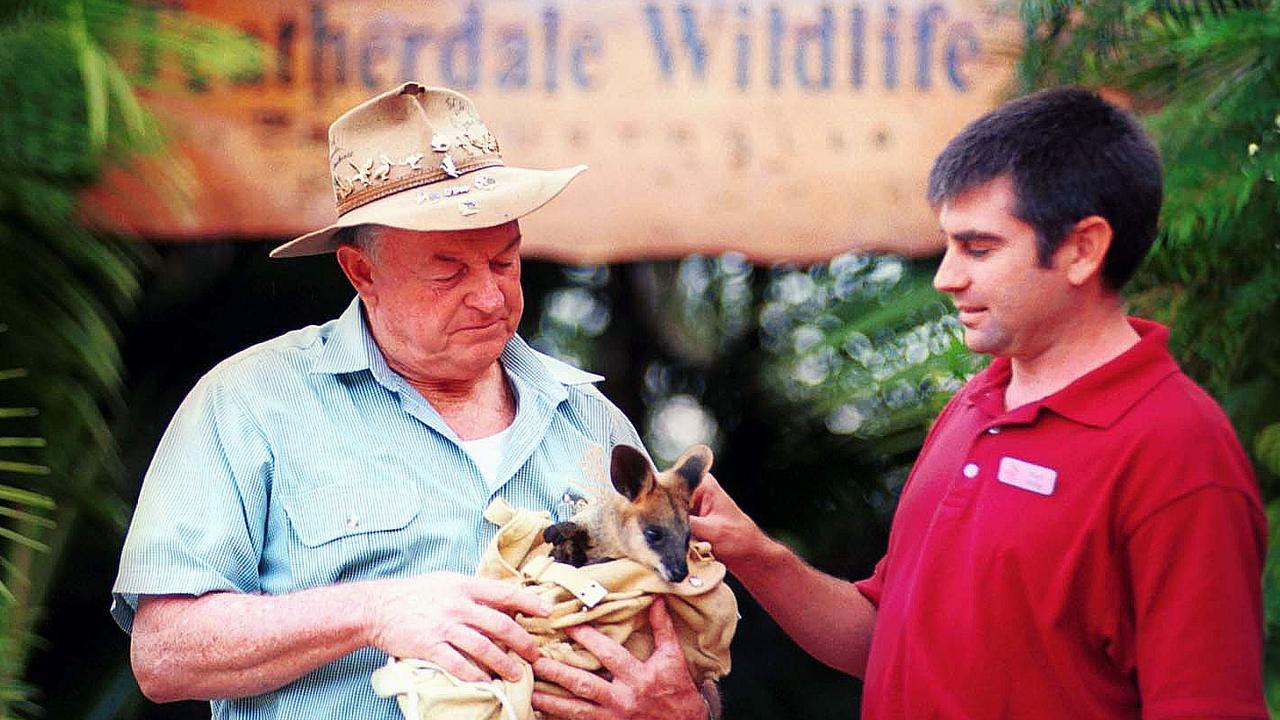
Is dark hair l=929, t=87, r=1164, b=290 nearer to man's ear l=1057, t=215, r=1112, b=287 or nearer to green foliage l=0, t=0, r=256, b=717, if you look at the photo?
man's ear l=1057, t=215, r=1112, b=287

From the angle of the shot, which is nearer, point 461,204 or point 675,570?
point 675,570

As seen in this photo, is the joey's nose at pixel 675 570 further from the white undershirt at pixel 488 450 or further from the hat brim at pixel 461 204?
the hat brim at pixel 461 204

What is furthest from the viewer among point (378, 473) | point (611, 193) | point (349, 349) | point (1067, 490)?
point (611, 193)

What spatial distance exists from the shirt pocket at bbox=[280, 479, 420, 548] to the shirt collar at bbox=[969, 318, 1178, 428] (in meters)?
0.94

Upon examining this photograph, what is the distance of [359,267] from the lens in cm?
244

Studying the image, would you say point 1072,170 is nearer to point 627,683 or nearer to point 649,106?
point 627,683

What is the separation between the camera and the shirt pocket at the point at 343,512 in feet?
7.28

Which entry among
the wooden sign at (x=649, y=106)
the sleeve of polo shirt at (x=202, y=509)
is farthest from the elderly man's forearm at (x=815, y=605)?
the wooden sign at (x=649, y=106)

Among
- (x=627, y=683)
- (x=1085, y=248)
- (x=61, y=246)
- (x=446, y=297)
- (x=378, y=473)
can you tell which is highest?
(x=1085, y=248)

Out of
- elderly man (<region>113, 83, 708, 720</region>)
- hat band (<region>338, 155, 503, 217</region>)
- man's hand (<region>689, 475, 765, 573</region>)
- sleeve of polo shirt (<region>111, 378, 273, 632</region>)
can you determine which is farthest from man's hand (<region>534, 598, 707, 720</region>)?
hat band (<region>338, 155, 503, 217</region>)

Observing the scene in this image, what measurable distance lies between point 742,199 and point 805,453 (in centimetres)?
91

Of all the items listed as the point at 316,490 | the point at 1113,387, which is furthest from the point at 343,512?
the point at 1113,387

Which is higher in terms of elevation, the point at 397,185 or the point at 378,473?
the point at 397,185

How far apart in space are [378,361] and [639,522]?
538 millimetres
